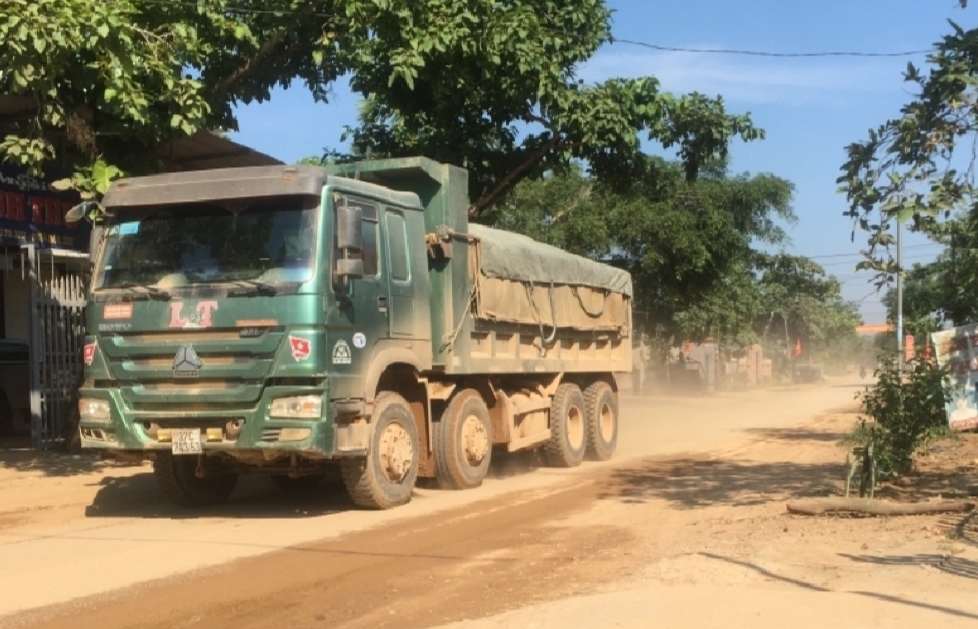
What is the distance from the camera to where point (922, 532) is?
8.51 meters

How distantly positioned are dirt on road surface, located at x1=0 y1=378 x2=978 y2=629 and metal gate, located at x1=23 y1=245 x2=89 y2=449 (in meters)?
2.83

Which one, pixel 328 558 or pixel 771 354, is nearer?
pixel 328 558

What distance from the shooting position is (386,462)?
402 inches

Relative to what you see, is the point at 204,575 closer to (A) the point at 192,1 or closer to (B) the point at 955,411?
(A) the point at 192,1

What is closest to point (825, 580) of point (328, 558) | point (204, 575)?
point (328, 558)

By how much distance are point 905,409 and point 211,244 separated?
292 inches

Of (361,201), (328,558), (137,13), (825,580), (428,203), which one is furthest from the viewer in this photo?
(137,13)

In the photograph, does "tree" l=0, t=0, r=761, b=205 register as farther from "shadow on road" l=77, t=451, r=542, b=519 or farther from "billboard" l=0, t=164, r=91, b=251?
"shadow on road" l=77, t=451, r=542, b=519

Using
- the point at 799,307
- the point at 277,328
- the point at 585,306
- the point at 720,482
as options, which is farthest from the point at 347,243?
the point at 799,307

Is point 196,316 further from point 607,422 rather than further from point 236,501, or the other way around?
point 607,422

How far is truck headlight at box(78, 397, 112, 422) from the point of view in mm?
9500

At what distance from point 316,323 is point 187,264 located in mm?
1333

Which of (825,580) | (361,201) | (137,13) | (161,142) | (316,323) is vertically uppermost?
(137,13)

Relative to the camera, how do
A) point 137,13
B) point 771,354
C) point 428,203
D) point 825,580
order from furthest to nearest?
point 771,354
point 137,13
point 428,203
point 825,580
